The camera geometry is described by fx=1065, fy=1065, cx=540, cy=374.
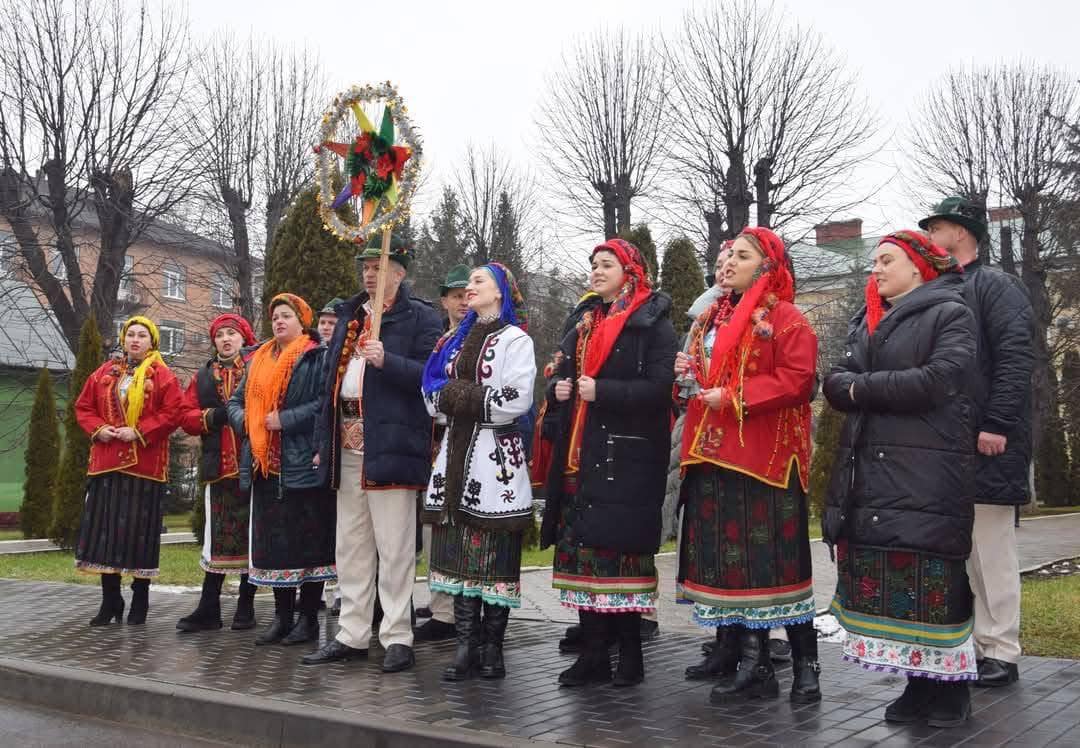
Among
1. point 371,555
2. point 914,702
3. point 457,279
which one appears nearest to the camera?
point 914,702

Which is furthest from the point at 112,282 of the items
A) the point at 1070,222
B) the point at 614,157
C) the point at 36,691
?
the point at 1070,222

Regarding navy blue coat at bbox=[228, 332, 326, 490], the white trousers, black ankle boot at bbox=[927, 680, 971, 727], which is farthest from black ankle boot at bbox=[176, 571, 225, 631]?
black ankle boot at bbox=[927, 680, 971, 727]

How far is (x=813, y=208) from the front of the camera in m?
24.2

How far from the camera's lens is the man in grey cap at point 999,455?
529 cm

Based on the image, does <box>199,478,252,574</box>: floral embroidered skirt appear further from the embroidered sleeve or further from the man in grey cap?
the man in grey cap

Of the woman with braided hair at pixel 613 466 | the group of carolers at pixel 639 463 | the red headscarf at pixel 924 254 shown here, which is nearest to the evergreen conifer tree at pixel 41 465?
the group of carolers at pixel 639 463

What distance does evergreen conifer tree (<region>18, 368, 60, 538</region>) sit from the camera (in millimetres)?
18062

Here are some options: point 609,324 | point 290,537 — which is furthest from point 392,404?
point 609,324

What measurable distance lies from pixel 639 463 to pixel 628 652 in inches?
39.5

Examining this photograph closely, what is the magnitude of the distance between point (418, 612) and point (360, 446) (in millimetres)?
2360

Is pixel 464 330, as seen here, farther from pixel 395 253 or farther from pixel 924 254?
pixel 924 254

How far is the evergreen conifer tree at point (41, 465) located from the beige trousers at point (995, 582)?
15.8 metres

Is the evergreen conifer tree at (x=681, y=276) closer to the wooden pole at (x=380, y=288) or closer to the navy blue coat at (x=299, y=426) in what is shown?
the navy blue coat at (x=299, y=426)

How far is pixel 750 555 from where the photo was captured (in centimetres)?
502
